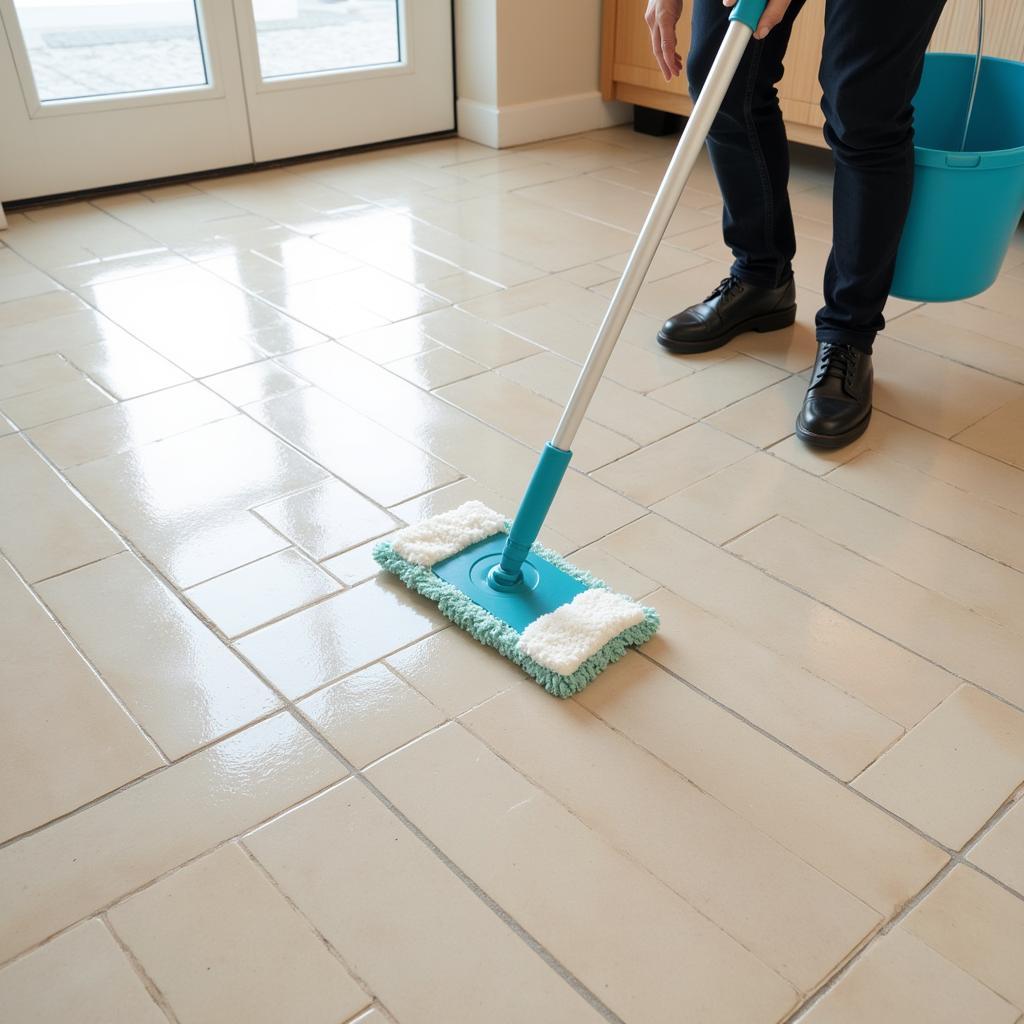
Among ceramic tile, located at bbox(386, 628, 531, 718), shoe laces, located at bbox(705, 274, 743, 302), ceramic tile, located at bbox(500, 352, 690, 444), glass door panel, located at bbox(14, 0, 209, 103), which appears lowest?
ceramic tile, located at bbox(500, 352, 690, 444)

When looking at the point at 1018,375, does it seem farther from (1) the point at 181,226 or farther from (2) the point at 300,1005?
(1) the point at 181,226

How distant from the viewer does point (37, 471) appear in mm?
1457

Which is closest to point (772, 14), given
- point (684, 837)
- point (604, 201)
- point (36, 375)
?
point (684, 837)

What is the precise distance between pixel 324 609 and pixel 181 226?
149 cm

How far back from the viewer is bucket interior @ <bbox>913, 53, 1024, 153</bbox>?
1673 millimetres

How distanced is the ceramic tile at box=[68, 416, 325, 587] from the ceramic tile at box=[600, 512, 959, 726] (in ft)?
1.47

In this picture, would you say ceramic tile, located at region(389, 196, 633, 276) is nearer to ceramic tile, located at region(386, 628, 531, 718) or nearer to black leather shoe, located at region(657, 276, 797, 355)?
black leather shoe, located at region(657, 276, 797, 355)

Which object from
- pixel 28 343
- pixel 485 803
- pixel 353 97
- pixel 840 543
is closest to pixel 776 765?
pixel 485 803

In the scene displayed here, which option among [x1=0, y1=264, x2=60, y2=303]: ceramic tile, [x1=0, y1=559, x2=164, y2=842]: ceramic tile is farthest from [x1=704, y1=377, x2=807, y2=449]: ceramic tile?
[x1=0, y1=264, x2=60, y2=303]: ceramic tile

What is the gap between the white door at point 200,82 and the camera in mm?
2393

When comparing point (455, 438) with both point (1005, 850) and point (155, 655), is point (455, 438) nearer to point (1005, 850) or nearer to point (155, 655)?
point (155, 655)

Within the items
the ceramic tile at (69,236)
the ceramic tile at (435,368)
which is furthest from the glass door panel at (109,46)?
the ceramic tile at (435,368)

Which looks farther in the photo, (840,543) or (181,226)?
(181,226)

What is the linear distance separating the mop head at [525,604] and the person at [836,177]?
53 centimetres
